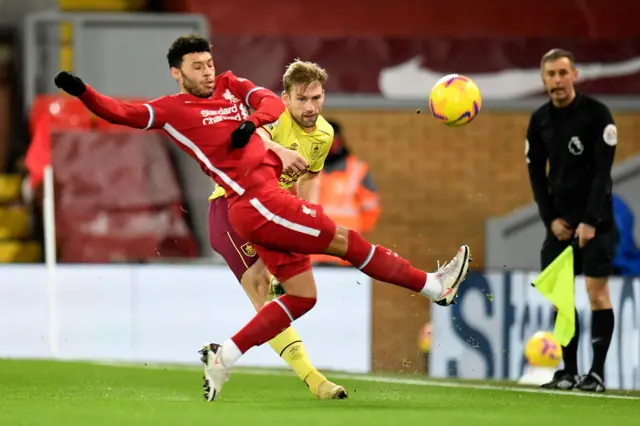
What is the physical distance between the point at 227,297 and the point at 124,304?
82cm

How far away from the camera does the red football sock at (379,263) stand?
280 inches

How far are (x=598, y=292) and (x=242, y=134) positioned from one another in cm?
285

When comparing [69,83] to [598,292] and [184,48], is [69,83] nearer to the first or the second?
[184,48]

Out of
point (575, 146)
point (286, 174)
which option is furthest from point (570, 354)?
point (286, 174)

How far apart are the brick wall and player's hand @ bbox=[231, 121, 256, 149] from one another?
8.19 m

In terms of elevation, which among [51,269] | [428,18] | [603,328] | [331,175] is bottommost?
[603,328]

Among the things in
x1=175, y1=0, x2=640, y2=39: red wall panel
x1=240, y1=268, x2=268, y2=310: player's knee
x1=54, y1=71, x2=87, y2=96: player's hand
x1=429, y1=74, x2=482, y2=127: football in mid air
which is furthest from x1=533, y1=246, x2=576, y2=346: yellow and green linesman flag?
x1=175, y1=0, x2=640, y2=39: red wall panel

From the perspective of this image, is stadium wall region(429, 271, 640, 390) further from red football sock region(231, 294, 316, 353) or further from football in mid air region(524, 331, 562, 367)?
red football sock region(231, 294, 316, 353)

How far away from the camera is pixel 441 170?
15539 mm

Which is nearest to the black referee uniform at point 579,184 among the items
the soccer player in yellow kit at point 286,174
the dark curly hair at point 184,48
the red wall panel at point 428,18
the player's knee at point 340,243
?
the soccer player in yellow kit at point 286,174

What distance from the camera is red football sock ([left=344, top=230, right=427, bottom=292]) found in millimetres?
7121

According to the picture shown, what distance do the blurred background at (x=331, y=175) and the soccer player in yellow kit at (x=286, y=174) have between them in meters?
3.62

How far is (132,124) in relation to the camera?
281 inches

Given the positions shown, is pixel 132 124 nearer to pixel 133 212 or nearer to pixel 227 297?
pixel 227 297
